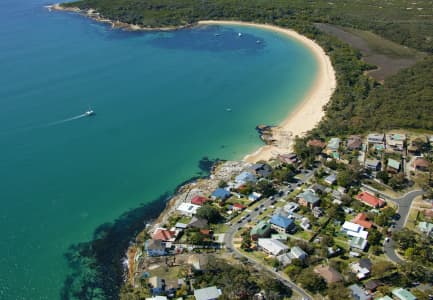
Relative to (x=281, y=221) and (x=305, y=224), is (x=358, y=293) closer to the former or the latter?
(x=305, y=224)

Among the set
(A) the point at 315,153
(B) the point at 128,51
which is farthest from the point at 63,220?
(B) the point at 128,51

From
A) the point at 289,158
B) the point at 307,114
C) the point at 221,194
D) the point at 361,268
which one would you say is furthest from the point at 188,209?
the point at 307,114

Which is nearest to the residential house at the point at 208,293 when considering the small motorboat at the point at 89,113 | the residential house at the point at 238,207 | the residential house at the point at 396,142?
the residential house at the point at 238,207

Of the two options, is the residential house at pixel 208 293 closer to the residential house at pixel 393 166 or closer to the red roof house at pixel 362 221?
the red roof house at pixel 362 221

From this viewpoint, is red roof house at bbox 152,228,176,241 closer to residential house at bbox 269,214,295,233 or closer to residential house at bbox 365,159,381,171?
residential house at bbox 269,214,295,233

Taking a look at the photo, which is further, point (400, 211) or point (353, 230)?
point (400, 211)

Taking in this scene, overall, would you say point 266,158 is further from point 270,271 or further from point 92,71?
point 92,71
